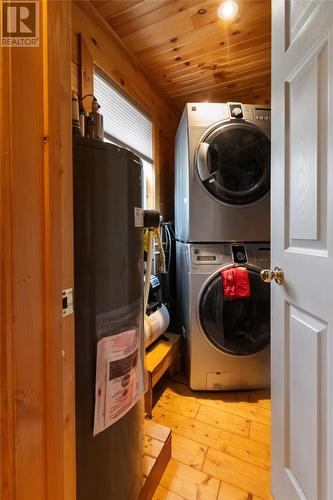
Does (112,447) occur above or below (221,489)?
above

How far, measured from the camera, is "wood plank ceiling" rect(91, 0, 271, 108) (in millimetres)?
1429

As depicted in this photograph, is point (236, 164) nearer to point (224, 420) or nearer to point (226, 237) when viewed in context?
point (226, 237)

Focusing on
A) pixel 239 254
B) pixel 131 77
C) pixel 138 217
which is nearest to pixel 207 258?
pixel 239 254

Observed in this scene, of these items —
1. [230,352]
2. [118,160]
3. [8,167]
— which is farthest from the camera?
[230,352]

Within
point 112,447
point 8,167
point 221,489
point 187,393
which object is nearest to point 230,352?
point 187,393

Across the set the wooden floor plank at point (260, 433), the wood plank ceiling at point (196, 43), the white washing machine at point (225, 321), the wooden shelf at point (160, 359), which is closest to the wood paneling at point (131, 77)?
the wood plank ceiling at point (196, 43)

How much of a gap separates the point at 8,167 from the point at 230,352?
1.62m

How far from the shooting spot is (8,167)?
44 centimetres

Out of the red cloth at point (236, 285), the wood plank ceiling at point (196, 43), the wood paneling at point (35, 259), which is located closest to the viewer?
the wood paneling at point (35, 259)

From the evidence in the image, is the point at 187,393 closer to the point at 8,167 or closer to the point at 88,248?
the point at 88,248

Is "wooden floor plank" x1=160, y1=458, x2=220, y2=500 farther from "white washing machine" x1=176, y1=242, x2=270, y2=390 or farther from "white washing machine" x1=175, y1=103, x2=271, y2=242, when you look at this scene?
"white washing machine" x1=175, y1=103, x2=271, y2=242

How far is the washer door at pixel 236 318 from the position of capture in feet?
5.29

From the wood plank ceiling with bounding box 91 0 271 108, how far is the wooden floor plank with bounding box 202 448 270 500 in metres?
2.44

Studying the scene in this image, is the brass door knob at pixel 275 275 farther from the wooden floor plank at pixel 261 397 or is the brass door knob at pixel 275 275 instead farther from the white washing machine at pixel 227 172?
the wooden floor plank at pixel 261 397
